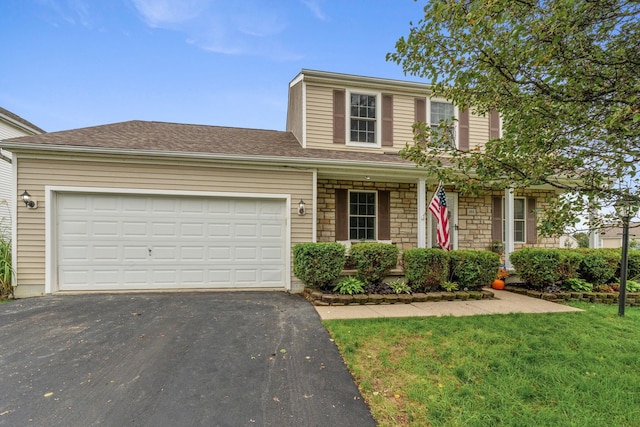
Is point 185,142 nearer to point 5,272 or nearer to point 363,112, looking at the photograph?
point 5,272

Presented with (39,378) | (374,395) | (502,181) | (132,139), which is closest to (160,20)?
(132,139)

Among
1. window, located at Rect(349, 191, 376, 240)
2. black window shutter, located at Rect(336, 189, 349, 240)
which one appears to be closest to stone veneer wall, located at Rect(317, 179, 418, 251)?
black window shutter, located at Rect(336, 189, 349, 240)

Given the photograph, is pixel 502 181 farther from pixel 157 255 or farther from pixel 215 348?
pixel 157 255

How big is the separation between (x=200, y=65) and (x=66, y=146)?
11.3 m

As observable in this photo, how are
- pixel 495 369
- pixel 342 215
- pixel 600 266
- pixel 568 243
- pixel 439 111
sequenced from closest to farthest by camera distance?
pixel 495 369 < pixel 600 266 < pixel 342 215 < pixel 439 111 < pixel 568 243

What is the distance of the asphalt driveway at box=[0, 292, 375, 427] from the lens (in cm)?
232

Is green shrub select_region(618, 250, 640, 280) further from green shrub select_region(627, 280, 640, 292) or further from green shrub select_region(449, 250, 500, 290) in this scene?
green shrub select_region(449, 250, 500, 290)

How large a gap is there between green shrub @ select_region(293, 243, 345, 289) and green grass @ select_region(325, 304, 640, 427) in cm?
146

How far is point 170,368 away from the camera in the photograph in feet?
10.00

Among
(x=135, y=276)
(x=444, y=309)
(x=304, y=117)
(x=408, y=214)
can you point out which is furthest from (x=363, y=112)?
(x=135, y=276)

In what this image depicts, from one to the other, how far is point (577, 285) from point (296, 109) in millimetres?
8557

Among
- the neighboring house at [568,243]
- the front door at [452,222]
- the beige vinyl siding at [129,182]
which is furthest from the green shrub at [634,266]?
the beige vinyl siding at [129,182]

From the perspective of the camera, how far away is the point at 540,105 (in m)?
2.61

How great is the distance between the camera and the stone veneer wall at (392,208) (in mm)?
7992
